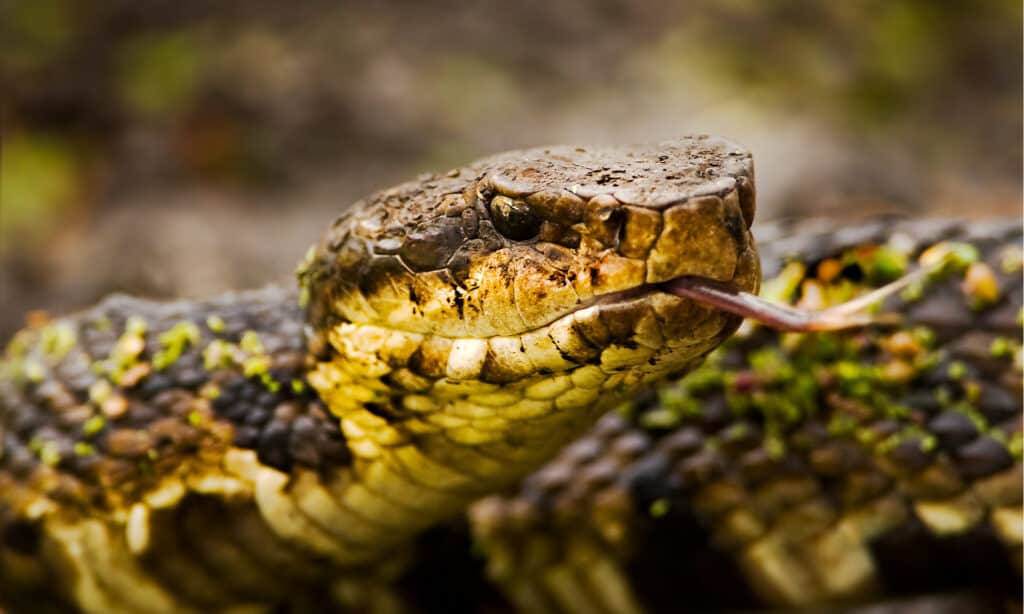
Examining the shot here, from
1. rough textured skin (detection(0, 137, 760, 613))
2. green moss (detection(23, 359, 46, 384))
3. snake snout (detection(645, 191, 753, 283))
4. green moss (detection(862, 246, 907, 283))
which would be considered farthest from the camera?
green moss (detection(862, 246, 907, 283))

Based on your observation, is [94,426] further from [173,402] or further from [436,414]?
[436,414]

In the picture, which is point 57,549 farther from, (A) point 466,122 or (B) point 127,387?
(A) point 466,122

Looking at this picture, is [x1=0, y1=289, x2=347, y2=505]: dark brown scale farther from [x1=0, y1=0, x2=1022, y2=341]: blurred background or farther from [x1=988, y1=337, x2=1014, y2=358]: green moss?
[x1=0, y1=0, x2=1022, y2=341]: blurred background

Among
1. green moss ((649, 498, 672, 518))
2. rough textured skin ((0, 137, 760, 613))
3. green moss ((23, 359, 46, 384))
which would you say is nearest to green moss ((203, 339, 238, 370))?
rough textured skin ((0, 137, 760, 613))

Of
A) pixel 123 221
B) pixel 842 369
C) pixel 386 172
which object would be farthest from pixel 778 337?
pixel 123 221

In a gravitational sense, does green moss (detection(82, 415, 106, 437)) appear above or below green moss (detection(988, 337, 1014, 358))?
above
